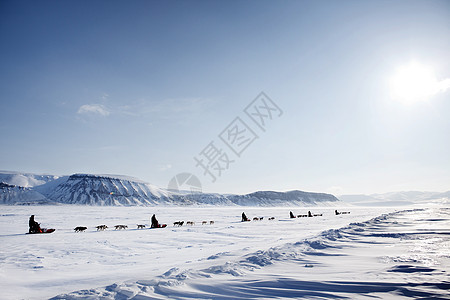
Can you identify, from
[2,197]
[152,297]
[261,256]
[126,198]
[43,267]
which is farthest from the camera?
[126,198]

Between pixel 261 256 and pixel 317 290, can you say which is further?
pixel 261 256

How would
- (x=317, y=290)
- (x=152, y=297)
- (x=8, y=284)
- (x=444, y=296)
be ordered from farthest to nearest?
(x=8, y=284), (x=317, y=290), (x=152, y=297), (x=444, y=296)

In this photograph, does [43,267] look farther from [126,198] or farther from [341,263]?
[126,198]

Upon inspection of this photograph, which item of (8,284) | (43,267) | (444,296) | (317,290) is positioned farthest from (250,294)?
(43,267)

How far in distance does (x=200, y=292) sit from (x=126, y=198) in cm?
20174

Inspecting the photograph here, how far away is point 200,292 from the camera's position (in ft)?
14.3

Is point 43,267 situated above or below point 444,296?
below

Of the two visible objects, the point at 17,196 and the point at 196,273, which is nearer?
the point at 196,273

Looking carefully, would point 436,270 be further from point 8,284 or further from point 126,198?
point 126,198

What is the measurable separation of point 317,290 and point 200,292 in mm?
2016

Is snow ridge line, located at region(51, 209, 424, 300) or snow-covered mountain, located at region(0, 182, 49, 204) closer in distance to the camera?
snow ridge line, located at region(51, 209, 424, 300)

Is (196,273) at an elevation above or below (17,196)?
above

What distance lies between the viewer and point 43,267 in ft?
26.6

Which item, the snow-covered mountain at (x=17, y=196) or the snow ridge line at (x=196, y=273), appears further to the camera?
the snow-covered mountain at (x=17, y=196)
